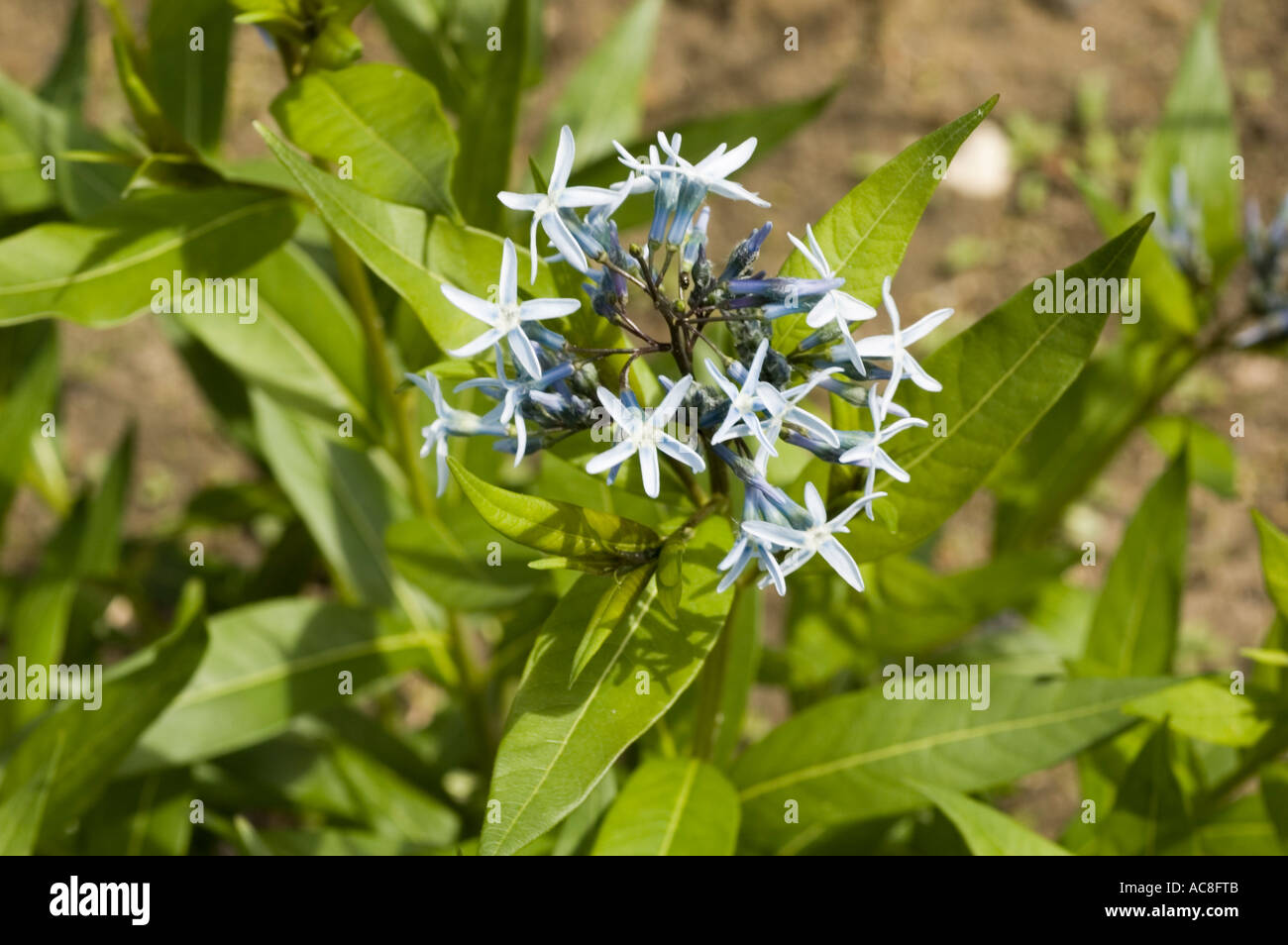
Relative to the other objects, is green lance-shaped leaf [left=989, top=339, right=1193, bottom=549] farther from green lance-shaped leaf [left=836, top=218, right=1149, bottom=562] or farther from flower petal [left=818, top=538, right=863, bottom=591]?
flower petal [left=818, top=538, right=863, bottom=591]

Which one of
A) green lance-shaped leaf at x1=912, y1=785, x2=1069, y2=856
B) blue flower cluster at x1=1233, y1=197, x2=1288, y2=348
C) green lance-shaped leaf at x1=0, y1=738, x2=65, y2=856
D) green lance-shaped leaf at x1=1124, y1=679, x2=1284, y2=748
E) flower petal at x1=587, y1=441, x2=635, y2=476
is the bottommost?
green lance-shaped leaf at x1=912, y1=785, x2=1069, y2=856

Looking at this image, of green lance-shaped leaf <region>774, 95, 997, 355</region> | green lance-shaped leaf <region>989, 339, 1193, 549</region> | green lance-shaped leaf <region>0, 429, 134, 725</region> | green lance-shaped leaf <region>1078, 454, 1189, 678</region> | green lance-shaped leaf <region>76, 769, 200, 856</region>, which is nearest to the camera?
green lance-shaped leaf <region>774, 95, 997, 355</region>

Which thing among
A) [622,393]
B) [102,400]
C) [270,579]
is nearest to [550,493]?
[622,393]

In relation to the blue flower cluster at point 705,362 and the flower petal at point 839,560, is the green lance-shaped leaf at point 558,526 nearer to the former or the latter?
the blue flower cluster at point 705,362

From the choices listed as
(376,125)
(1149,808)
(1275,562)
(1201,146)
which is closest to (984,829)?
(1149,808)

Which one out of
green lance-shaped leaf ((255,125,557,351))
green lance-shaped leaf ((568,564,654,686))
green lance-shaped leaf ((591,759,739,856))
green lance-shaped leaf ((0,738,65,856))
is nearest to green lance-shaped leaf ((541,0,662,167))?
green lance-shaped leaf ((255,125,557,351))

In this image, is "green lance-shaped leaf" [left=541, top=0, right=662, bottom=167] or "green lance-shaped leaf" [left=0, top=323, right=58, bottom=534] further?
"green lance-shaped leaf" [left=541, top=0, right=662, bottom=167]
